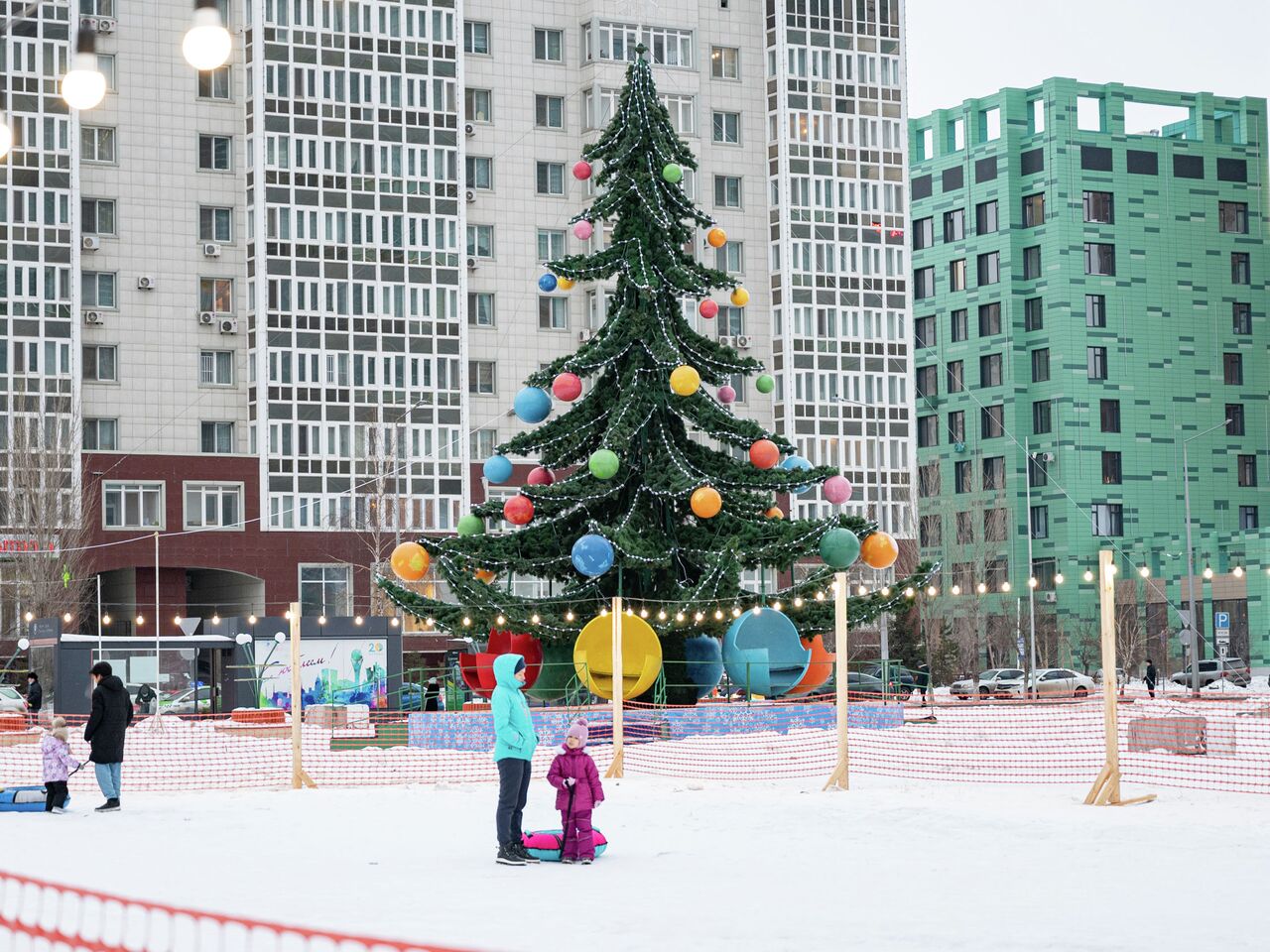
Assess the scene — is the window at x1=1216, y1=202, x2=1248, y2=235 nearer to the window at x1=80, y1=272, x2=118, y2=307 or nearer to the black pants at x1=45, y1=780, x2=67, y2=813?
the window at x1=80, y1=272, x2=118, y2=307

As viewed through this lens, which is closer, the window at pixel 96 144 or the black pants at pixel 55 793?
the black pants at pixel 55 793

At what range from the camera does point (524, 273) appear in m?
72.4

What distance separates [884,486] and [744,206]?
495 inches

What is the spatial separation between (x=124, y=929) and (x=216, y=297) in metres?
59.1

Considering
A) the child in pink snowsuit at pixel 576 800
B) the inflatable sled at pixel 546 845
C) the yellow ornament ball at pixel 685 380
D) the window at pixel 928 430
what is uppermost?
the window at pixel 928 430

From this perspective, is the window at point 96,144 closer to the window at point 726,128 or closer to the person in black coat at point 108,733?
the window at point 726,128

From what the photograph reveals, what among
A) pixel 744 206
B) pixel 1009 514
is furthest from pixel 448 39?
pixel 1009 514

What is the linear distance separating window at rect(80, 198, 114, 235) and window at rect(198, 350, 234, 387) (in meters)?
5.40

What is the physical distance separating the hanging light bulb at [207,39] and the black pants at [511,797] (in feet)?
26.5

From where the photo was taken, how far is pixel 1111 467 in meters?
87.7

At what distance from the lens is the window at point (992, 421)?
8831 centimetres

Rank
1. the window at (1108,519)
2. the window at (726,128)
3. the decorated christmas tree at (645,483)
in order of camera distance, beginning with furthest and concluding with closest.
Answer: the window at (1108,519)
the window at (726,128)
the decorated christmas tree at (645,483)

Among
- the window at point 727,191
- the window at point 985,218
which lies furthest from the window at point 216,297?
the window at point 985,218

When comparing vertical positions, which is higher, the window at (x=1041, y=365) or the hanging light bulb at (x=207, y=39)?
the window at (x=1041, y=365)
